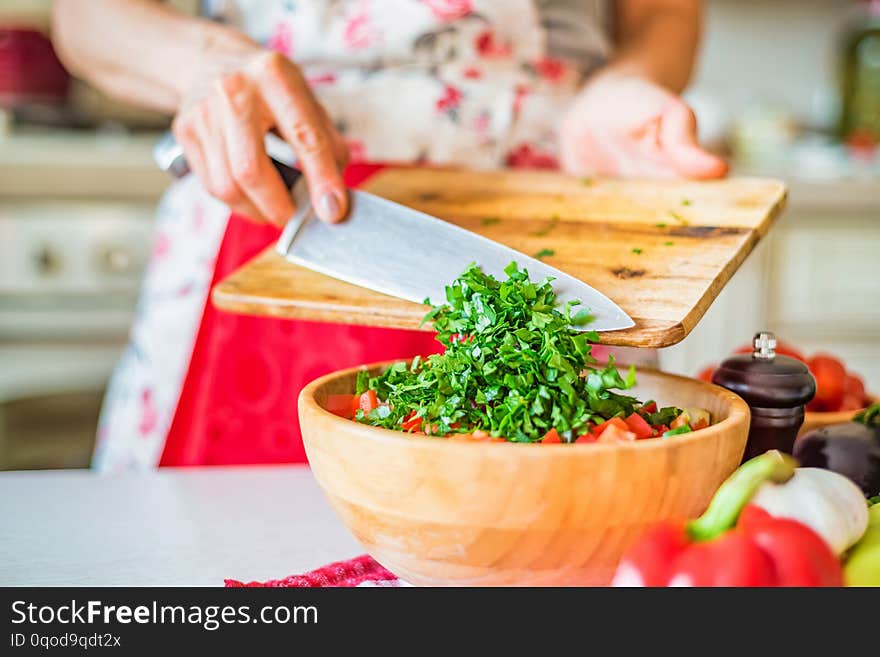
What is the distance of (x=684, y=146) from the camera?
3.29 ft

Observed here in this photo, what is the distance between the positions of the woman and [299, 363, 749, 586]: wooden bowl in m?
0.52

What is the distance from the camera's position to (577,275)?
779mm

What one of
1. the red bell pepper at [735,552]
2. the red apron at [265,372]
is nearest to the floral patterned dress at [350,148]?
the red apron at [265,372]

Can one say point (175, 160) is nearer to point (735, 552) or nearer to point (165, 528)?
point (165, 528)

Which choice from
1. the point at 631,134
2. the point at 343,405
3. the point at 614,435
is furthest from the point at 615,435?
the point at 631,134

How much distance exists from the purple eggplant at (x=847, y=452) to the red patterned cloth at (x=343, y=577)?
0.34 m

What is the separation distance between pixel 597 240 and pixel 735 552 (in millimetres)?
412

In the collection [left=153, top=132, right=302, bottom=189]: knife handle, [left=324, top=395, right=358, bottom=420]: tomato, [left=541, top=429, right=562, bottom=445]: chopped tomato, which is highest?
[left=153, top=132, right=302, bottom=189]: knife handle

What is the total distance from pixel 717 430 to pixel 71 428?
1.87m

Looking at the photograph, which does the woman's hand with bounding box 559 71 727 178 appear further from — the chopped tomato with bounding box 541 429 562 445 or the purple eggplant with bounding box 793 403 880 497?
the chopped tomato with bounding box 541 429 562 445

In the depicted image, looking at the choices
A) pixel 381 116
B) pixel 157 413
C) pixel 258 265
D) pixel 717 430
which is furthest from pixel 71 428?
pixel 717 430

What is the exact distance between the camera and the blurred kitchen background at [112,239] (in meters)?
2.00

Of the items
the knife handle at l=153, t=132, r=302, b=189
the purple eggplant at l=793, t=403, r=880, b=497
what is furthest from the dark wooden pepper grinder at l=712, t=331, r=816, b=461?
the knife handle at l=153, t=132, r=302, b=189

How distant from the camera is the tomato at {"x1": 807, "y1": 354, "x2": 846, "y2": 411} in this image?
93 centimetres
